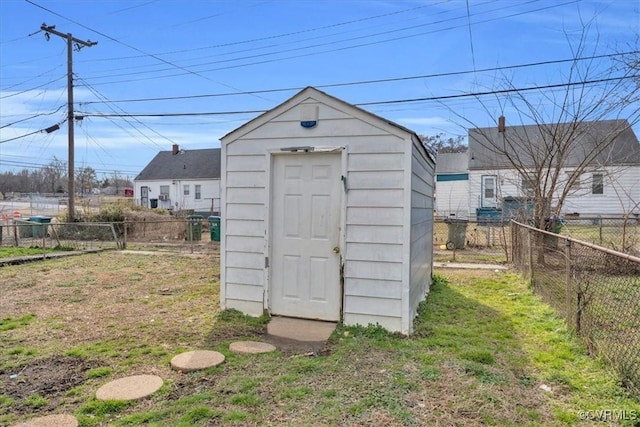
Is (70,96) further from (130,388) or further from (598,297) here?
(598,297)

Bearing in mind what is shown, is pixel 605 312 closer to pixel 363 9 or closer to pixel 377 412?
pixel 377 412

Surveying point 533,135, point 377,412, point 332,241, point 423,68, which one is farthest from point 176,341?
point 533,135

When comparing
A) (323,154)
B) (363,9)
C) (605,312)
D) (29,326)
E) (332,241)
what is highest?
(363,9)

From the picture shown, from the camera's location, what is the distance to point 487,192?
76.1 ft

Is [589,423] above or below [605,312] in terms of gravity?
below

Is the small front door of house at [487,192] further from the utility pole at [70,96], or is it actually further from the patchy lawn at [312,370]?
the utility pole at [70,96]

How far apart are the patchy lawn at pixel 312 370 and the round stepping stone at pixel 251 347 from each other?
4.4 inches

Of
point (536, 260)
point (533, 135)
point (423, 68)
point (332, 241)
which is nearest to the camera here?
point (332, 241)

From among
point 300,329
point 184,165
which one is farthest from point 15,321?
point 184,165

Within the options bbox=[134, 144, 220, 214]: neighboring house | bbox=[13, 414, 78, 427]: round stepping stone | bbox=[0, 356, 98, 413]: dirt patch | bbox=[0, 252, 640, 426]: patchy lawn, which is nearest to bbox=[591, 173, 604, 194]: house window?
bbox=[0, 252, 640, 426]: patchy lawn

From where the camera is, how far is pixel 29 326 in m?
4.96

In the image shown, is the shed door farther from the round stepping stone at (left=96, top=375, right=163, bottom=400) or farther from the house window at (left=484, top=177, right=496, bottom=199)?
the house window at (left=484, top=177, right=496, bottom=199)

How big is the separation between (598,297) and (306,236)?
3266mm

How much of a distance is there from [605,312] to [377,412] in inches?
122
